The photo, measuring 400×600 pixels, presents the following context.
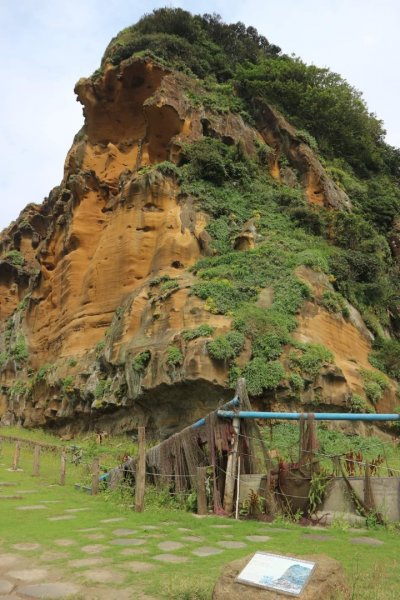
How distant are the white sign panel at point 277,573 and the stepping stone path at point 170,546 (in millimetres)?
2314

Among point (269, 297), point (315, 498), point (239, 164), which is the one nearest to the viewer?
point (315, 498)

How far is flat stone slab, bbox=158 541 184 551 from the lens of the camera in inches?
225

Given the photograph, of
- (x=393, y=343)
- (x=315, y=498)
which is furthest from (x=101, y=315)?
(x=315, y=498)

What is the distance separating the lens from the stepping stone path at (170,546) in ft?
18.7

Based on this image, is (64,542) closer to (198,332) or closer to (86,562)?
(86,562)

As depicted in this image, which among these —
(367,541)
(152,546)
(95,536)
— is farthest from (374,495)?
(95,536)

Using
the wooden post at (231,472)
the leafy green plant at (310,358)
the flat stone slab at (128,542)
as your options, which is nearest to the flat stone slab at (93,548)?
the flat stone slab at (128,542)

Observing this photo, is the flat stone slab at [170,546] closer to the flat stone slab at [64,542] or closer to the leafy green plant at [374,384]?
the flat stone slab at [64,542]

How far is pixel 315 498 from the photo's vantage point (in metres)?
7.65

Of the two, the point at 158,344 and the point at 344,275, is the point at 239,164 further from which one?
the point at 158,344

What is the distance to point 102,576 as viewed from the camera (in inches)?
179

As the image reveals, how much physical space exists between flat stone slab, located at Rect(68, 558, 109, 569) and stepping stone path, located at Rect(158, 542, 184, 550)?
0.81m

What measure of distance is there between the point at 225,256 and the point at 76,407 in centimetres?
851

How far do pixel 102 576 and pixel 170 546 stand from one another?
140cm
